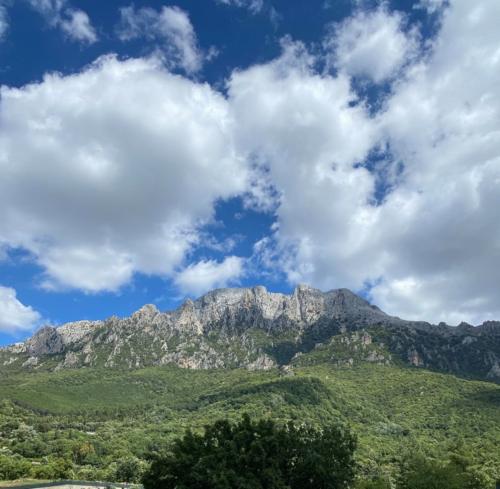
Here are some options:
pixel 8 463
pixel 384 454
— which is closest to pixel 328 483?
pixel 8 463

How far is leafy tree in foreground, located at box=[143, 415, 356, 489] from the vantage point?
139 ft

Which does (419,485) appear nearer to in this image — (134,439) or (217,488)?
(217,488)

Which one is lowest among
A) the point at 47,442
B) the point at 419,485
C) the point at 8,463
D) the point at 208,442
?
the point at 419,485

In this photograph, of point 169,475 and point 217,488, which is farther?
point 169,475

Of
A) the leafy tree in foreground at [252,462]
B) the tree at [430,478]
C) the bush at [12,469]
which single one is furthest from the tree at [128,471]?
the leafy tree in foreground at [252,462]

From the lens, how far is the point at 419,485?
2933 inches

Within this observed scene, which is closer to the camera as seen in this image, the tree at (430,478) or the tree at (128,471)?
the tree at (430,478)

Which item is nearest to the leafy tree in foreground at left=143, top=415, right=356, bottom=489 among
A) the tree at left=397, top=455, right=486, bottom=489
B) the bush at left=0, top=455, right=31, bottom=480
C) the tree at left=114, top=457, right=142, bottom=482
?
the tree at left=397, top=455, right=486, bottom=489

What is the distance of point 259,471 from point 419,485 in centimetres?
4207

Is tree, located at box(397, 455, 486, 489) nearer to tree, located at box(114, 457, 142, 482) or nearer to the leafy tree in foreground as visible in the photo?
the leafy tree in foreground

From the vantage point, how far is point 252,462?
4472 centimetres

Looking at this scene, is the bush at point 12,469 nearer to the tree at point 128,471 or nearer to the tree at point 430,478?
the tree at point 128,471

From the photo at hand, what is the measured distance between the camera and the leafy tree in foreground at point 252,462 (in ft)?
139

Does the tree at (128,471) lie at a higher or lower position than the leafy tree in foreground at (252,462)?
higher
